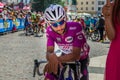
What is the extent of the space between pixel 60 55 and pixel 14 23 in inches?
967

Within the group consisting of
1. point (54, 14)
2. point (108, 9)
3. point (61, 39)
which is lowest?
point (61, 39)

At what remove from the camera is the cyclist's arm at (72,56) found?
3546 mm

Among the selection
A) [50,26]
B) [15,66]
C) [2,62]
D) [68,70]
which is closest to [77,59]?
[68,70]

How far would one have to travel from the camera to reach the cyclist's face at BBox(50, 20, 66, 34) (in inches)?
139

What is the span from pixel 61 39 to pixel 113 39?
3.15 feet

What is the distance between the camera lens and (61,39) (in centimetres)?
370

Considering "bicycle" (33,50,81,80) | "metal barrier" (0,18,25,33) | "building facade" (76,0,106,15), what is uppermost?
"bicycle" (33,50,81,80)

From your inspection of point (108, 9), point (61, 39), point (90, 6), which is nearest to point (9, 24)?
point (61, 39)

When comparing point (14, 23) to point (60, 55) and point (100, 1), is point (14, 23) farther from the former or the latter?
point (100, 1)

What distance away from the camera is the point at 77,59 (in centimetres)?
360

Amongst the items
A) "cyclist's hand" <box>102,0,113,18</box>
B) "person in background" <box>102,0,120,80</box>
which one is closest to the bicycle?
"person in background" <box>102,0,120,80</box>

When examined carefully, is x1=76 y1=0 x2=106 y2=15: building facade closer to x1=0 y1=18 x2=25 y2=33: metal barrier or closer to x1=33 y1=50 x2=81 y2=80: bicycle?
x1=0 y1=18 x2=25 y2=33: metal barrier

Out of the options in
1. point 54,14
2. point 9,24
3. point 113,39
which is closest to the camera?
point 113,39

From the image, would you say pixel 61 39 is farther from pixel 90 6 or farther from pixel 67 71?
pixel 90 6
